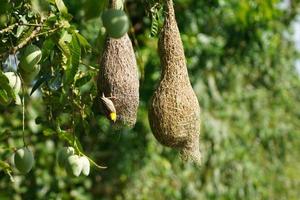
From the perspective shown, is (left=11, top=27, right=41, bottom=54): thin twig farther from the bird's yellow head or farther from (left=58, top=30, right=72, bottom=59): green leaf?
the bird's yellow head

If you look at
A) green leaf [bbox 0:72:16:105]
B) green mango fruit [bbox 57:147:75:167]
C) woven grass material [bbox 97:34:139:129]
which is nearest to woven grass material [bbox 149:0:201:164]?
woven grass material [bbox 97:34:139:129]

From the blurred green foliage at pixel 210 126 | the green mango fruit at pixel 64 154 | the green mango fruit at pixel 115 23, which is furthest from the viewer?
the blurred green foliage at pixel 210 126

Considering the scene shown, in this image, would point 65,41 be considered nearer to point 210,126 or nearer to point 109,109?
point 109,109

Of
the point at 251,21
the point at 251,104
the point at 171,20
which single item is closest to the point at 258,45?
the point at 251,21

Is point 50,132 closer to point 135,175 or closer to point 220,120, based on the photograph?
point 135,175

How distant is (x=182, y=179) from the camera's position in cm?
362

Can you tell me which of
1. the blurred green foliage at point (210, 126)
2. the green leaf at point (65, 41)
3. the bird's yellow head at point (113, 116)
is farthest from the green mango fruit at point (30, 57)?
the blurred green foliage at point (210, 126)

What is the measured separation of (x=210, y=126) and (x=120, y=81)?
226 centimetres

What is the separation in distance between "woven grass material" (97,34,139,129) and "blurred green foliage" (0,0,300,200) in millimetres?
906

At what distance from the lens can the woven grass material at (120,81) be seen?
4.44 ft

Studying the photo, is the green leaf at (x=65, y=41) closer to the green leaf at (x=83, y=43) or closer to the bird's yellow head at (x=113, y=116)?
the green leaf at (x=83, y=43)

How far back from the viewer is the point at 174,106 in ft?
4.62

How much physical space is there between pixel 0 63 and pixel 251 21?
1927 millimetres

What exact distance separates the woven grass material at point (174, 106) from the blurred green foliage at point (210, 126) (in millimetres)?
835
